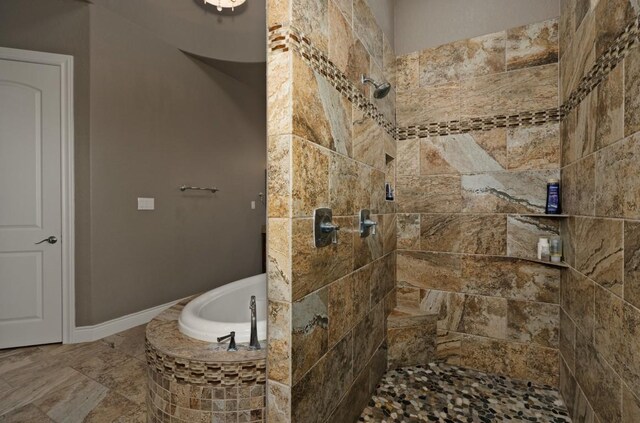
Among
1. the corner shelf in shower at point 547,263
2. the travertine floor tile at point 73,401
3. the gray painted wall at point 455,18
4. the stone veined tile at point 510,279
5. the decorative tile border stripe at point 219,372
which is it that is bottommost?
the travertine floor tile at point 73,401

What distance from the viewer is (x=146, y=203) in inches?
109

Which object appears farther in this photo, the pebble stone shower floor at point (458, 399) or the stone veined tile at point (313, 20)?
the pebble stone shower floor at point (458, 399)

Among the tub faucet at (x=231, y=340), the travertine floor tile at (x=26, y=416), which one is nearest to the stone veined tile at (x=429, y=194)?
the tub faucet at (x=231, y=340)

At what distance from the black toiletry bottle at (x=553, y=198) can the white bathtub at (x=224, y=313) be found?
1.85m

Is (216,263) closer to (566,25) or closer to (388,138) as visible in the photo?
(388,138)

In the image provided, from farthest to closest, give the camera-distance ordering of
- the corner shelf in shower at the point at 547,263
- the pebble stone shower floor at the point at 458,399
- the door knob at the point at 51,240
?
1. the door knob at the point at 51,240
2. the corner shelf in shower at the point at 547,263
3. the pebble stone shower floor at the point at 458,399

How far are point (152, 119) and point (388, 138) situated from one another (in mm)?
2221

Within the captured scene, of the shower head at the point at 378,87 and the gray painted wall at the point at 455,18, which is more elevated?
the gray painted wall at the point at 455,18

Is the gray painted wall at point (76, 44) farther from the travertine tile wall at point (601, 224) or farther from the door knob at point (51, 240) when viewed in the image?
the travertine tile wall at point (601, 224)

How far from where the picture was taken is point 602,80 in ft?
4.19

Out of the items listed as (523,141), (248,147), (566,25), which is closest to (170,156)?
(248,147)

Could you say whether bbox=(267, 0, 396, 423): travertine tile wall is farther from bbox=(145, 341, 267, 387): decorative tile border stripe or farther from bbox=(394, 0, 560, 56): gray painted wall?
bbox=(394, 0, 560, 56): gray painted wall

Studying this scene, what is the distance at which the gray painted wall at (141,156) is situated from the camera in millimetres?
2373

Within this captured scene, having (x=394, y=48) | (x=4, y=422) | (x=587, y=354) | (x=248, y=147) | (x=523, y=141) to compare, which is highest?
(x=394, y=48)
